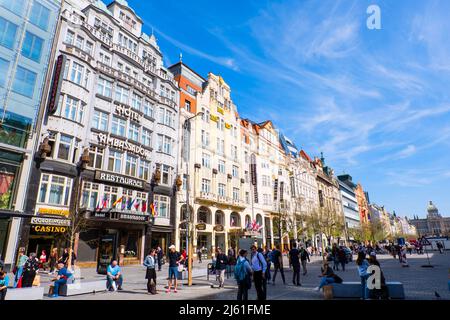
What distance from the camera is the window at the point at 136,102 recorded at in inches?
1204

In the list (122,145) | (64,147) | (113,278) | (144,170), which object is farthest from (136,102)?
(113,278)

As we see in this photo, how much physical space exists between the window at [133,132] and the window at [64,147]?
21.3ft

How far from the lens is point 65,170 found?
23.0 m

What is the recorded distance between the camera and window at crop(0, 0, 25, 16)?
21547 millimetres

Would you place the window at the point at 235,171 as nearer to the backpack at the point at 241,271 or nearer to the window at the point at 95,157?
the window at the point at 95,157

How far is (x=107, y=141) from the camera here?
2666 centimetres

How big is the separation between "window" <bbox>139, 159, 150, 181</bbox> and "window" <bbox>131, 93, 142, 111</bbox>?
607 cm

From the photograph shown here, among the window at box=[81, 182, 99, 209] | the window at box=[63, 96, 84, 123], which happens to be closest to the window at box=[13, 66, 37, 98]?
the window at box=[63, 96, 84, 123]

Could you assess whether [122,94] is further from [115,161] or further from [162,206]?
[162,206]

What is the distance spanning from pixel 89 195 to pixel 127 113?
9.40 m
